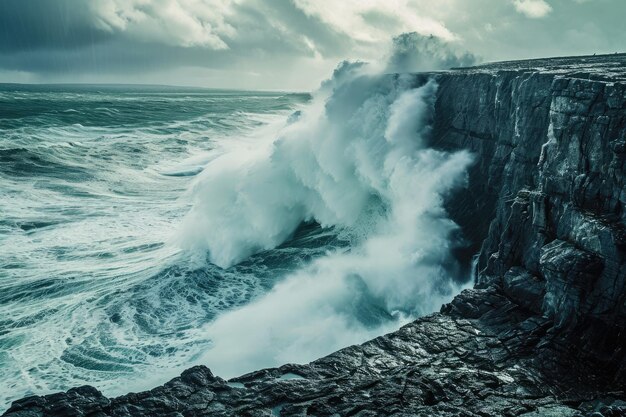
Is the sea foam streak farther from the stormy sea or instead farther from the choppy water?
the choppy water

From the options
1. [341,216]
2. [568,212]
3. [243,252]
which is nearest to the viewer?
[568,212]

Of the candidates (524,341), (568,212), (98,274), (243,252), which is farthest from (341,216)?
(524,341)

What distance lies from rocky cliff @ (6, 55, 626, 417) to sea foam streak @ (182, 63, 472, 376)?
320 centimetres

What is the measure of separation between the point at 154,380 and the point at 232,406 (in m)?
3.79

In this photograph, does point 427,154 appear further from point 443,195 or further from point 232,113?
point 232,113

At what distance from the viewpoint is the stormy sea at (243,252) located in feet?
38.7

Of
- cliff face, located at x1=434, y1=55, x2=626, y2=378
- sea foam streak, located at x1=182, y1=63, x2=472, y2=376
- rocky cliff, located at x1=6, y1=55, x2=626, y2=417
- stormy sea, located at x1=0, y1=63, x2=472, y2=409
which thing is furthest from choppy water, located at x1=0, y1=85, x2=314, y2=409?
cliff face, located at x1=434, y1=55, x2=626, y2=378

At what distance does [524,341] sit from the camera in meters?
8.90

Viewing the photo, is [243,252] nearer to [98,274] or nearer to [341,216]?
[341,216]

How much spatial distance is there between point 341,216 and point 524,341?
38.6 feet

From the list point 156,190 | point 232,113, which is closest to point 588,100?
point 156,190

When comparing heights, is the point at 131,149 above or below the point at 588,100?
below

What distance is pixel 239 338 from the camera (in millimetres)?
12102

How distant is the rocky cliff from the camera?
7.48m
